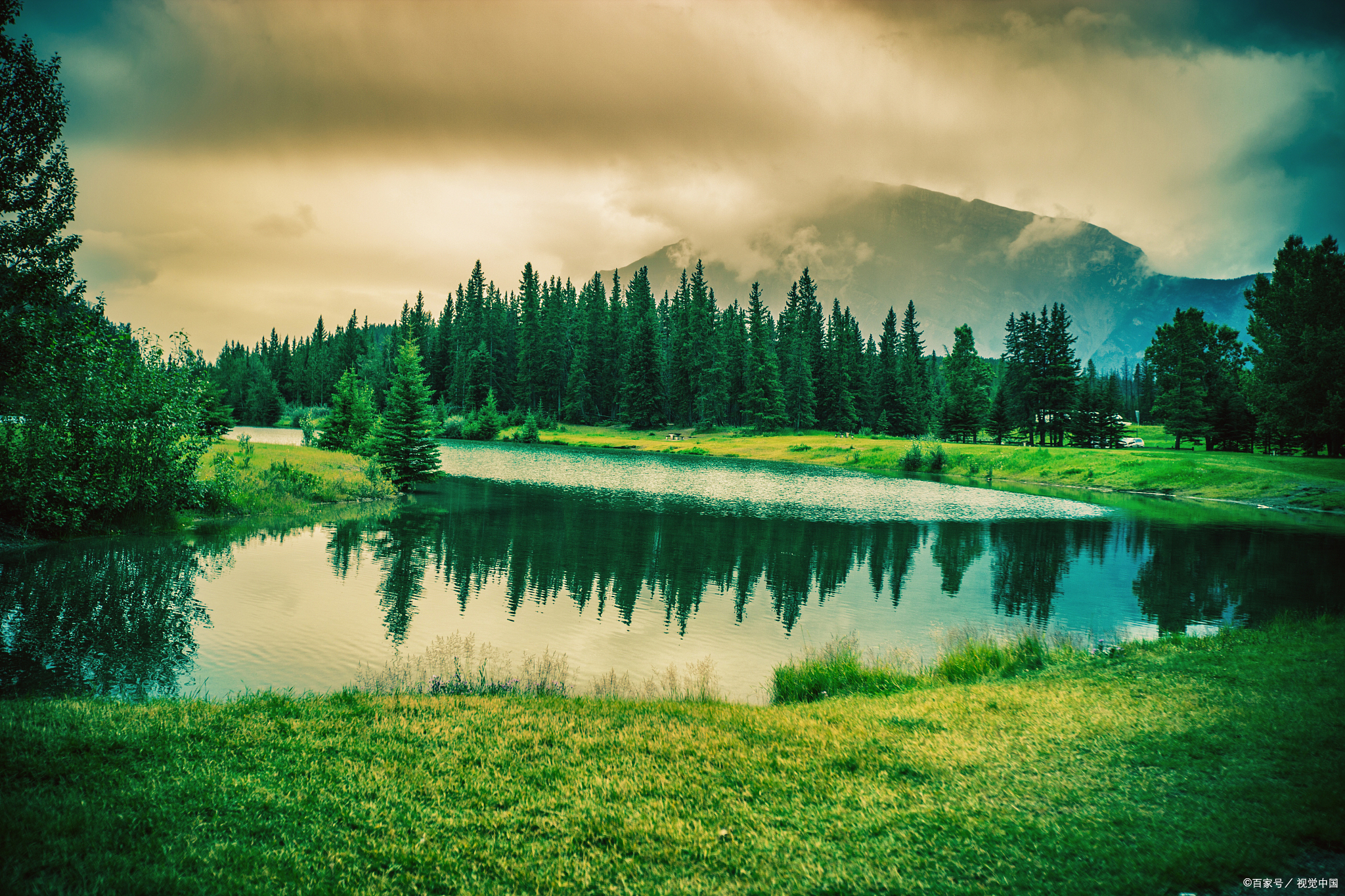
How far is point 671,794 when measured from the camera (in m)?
7.12

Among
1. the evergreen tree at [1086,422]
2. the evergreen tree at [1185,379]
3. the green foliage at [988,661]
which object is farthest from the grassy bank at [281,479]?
the evergreen tree at [1185,379]

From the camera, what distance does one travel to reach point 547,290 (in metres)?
135

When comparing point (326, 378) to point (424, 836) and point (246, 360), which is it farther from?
point (424, 836)

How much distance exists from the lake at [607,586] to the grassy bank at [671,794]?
3.96 metres

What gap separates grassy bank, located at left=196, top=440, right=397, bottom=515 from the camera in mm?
30125

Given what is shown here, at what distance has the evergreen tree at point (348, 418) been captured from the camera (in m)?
54.3

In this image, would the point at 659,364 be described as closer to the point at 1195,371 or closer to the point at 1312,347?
the point at 1195,371

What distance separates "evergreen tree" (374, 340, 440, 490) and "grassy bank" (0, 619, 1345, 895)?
114 ft

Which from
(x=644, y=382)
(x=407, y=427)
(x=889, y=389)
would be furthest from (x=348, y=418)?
(x=889, y=389)

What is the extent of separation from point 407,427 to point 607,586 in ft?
89.5

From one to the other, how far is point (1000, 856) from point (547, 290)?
136666 mm

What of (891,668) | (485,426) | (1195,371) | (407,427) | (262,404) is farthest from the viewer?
(262,404)

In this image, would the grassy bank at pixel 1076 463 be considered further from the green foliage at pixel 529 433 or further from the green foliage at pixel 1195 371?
the green foliage at pixel 1195 371

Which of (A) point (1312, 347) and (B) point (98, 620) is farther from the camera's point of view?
(A) point (1312, 347)
